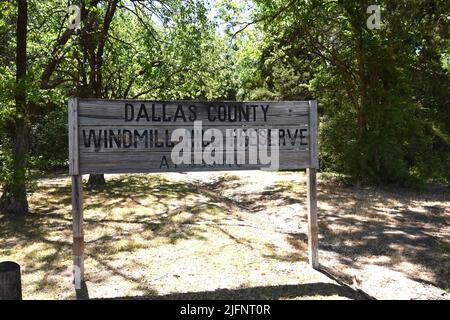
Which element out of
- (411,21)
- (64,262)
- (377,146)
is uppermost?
(411,21)

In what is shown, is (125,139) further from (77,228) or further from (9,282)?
(9,282)

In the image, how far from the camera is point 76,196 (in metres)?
5.18

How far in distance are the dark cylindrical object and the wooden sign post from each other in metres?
1.63

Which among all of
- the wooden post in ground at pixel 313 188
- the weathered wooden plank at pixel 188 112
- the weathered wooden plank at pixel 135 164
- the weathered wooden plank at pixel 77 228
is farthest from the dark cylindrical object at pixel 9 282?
the wooden post in ground at pixel 313 188

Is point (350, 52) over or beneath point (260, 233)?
over

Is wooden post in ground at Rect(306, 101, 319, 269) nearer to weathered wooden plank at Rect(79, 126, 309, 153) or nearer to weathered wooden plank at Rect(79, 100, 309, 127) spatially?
weathered wooden plank at Rect(79, 100, 309, 127)

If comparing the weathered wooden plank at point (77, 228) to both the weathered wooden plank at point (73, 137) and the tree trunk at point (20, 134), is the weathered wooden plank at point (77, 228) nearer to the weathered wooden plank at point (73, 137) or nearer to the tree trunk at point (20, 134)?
the weathered wooden plank at point (73, 137)

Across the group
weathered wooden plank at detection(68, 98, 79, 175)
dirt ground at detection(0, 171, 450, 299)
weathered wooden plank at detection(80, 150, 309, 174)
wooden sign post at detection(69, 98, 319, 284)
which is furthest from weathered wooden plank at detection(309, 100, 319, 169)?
weathered wooden plank at detection(68, 98, 79, 175)

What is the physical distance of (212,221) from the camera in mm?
8469

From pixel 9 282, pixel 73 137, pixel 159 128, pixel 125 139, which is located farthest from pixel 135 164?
pixel 9 282
